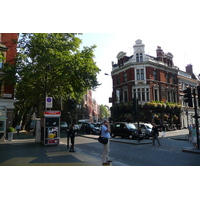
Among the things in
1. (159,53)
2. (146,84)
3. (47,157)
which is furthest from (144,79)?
(47,157)

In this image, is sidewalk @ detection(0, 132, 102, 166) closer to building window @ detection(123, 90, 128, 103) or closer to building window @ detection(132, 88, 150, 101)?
building window @ detection(132, 88, 150, 101)

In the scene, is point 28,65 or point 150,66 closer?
point 28,65

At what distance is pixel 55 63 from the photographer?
62.5ft

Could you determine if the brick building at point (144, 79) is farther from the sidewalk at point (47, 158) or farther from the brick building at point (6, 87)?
the sidewalk at point (47, 158)

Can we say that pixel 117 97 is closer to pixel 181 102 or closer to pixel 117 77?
pixel 117 77

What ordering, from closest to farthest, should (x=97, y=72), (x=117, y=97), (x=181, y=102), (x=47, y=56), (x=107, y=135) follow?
(x=107, y=135)
(x=47, y=56)
(x=97, y=72)
(x=117, y=97)
(x=181, y=102)

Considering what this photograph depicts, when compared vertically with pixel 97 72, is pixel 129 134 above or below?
below

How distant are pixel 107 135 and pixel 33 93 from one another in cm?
2073

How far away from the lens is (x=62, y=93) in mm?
25984

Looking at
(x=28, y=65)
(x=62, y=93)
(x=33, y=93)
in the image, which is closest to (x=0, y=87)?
(x=28, y=65)

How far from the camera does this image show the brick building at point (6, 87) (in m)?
19.4

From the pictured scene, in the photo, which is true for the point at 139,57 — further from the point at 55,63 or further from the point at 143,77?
the point at 55,63

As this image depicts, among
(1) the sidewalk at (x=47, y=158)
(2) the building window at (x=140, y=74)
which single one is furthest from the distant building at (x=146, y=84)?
(1) the sidewalk at (x=47, y=158)

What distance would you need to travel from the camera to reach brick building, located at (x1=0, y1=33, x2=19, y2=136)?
19391 millimetres
